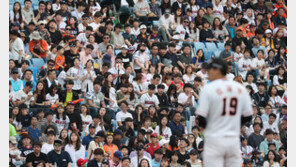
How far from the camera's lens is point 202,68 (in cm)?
1759

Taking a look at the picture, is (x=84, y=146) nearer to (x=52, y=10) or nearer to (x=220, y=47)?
(x=52, y=10)

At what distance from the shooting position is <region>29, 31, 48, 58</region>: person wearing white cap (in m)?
16.2

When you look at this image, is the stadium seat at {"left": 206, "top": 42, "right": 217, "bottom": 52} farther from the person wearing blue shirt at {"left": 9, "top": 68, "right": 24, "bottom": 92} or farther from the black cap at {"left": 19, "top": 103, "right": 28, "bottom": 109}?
the black cap at {"left": 19, "top": 103, "right": 28, "bottom": 109}

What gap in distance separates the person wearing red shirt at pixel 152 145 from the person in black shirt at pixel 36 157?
245cm

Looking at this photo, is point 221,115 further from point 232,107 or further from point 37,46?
point 37,46

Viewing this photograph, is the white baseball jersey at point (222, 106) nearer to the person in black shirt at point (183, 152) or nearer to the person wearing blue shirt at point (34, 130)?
the person in black shirt at point (183, 152)

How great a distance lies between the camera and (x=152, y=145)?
43.9 ft

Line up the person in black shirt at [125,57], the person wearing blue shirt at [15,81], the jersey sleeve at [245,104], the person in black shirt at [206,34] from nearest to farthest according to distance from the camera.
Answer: the jersey sleeve at [245,104] < the person wearing blue shirt at [15,81] < the person in black shirt at [125,57] < the person in black shirt at [206,34]

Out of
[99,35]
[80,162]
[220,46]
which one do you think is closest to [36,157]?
[80,162]

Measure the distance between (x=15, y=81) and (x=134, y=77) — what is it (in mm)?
3370

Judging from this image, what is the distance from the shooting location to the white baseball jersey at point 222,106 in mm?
7227

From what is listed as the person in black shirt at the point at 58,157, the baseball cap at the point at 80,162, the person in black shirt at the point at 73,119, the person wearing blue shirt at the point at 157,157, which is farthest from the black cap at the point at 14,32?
the person wearing blue shirt at the point at 157,157

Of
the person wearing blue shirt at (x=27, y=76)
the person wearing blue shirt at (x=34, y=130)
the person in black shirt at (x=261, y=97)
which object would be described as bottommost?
the person wearing blue shirt at (x=34, y=130)

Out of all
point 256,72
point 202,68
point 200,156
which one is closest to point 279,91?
point 256,72
